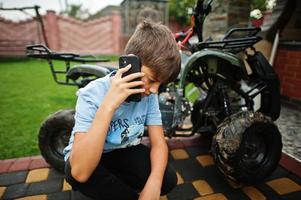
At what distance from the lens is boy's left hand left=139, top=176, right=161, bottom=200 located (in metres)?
1.34

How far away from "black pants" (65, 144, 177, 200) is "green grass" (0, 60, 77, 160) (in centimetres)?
139

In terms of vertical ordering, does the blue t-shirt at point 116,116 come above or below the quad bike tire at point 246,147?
above

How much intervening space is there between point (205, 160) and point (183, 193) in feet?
1.91

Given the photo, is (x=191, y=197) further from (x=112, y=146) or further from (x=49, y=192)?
(x=49, y=192)

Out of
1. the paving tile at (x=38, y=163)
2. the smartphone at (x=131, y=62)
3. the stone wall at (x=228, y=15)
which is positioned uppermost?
the stone wall at (x=228, y=15)

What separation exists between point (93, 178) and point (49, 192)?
858mm

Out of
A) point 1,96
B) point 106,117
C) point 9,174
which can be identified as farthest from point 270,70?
point 1,96

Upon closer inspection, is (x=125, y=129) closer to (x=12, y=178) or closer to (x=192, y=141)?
(x=12, y=178)

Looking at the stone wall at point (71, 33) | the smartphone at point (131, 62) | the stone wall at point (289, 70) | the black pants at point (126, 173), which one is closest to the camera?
the smartphone at point (131, 62)

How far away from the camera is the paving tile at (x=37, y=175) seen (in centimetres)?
219

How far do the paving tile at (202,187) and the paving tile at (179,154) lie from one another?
0.43m

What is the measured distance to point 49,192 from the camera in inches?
79.7

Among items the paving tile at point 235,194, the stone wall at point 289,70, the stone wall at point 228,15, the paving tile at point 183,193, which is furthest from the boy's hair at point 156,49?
the stone wall at point 289,70

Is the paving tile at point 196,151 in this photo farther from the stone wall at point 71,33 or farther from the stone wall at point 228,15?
the stone wall at point 71,33
